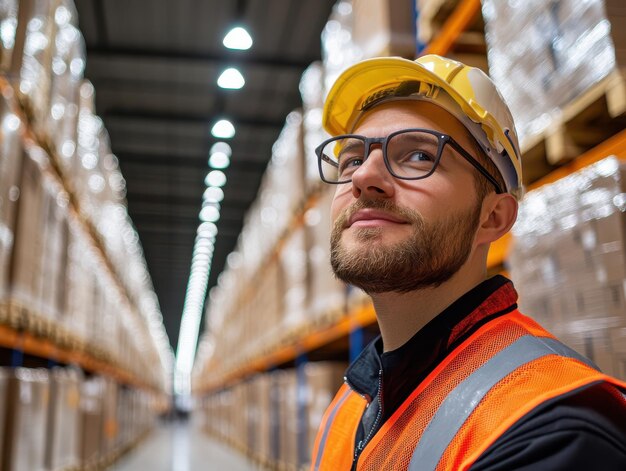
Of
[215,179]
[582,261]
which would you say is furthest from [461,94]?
[215,179]

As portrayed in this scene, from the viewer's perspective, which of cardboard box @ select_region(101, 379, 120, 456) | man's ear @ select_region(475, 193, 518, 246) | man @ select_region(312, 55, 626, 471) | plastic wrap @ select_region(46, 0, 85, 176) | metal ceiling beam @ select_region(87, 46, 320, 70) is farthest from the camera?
metal ceiling beam @ select_region(87, 46, 320, 70)

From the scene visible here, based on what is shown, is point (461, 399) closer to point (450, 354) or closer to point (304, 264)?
point (450, 354)

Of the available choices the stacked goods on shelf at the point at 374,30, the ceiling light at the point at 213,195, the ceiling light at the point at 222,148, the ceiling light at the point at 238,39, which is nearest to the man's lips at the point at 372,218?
the stacked goods on shelf at the point at 374,30

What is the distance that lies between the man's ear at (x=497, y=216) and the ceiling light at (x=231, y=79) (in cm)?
790

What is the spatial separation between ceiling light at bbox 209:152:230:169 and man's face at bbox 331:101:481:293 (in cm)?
1110

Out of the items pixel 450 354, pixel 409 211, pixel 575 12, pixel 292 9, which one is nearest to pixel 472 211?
pixel 409 211

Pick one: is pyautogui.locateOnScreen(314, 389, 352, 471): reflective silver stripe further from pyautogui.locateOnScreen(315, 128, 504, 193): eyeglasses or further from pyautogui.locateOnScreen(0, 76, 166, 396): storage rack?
pyautogui.locateOnScreen(0, 76, 166, 396): storage rack

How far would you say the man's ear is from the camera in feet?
4.76

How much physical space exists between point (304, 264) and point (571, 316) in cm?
366

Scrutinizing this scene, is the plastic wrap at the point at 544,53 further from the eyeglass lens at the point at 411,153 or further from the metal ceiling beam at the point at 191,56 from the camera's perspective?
the metal ceiling beam at the point at 191,56

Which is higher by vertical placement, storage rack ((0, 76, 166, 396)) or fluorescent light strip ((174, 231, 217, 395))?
fluorescent light strip ((174, 231, 217, 395))

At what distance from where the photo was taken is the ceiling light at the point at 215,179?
1345 cm

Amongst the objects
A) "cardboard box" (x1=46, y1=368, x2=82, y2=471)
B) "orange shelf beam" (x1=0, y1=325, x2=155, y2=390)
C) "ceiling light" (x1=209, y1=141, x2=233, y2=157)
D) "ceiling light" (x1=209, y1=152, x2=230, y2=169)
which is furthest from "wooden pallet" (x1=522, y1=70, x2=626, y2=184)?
"ceiling light" (x1=209, y1=152, x2=230, y2=169)

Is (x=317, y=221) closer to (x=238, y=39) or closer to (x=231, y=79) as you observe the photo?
(x=238, y=39)
